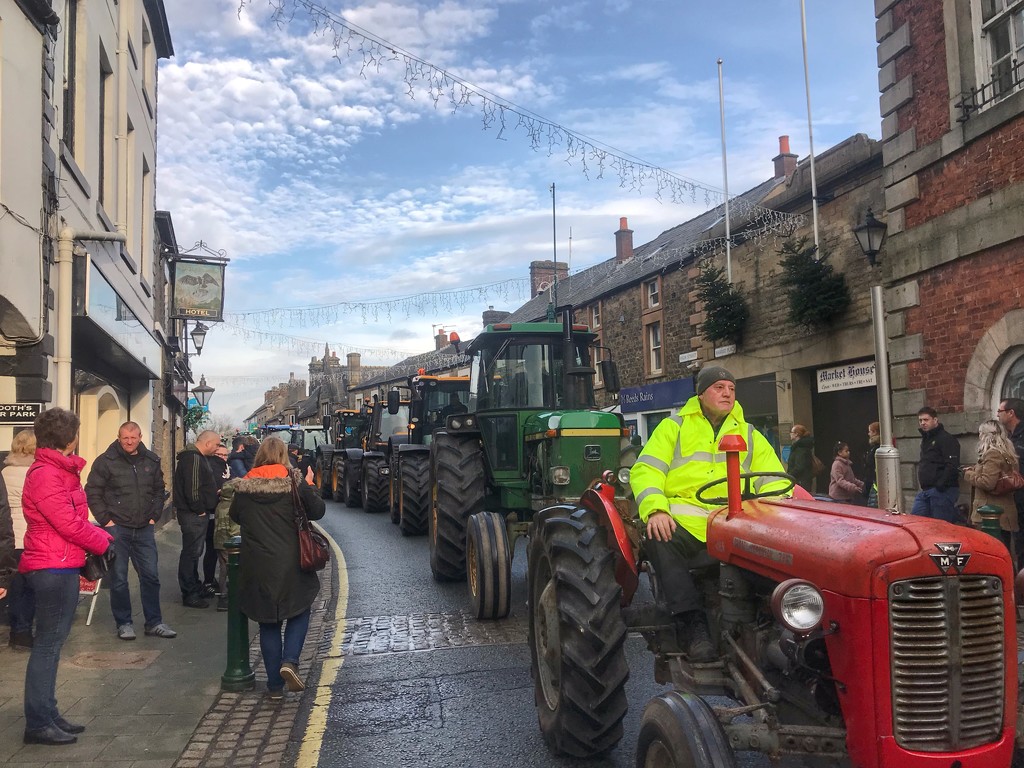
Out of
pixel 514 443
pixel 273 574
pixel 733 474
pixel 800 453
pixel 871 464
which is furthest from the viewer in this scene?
pixel 800 453

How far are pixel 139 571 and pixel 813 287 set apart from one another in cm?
1132

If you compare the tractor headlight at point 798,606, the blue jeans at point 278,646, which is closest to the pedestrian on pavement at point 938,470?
the blue jeans at point 278,646

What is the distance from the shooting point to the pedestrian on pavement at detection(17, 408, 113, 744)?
4422 mm

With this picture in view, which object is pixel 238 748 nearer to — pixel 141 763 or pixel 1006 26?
pixel 141 763

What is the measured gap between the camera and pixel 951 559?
2.46 metres

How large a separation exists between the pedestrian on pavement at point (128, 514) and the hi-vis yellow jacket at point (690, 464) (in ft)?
15.5

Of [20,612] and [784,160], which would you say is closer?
[20,612]

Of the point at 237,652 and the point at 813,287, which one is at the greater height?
the point at 813,287

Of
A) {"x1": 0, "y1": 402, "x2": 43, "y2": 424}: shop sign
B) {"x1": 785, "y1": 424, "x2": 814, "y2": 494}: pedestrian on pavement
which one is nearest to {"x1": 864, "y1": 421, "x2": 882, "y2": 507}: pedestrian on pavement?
{"x1": 785, "y1": 424, "x2": 814, "y2": 494}: pedestrian on pavement

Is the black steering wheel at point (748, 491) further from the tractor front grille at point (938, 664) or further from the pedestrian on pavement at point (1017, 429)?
the pedestrian on pavement at point (1017, 429)

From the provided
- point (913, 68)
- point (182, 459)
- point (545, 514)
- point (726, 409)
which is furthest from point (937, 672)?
point (913, 68)

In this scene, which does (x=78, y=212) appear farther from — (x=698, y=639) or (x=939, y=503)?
(x=939, y=503)

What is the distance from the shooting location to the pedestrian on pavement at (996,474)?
688 cm

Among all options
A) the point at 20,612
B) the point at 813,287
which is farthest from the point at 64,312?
the point at 813,287
